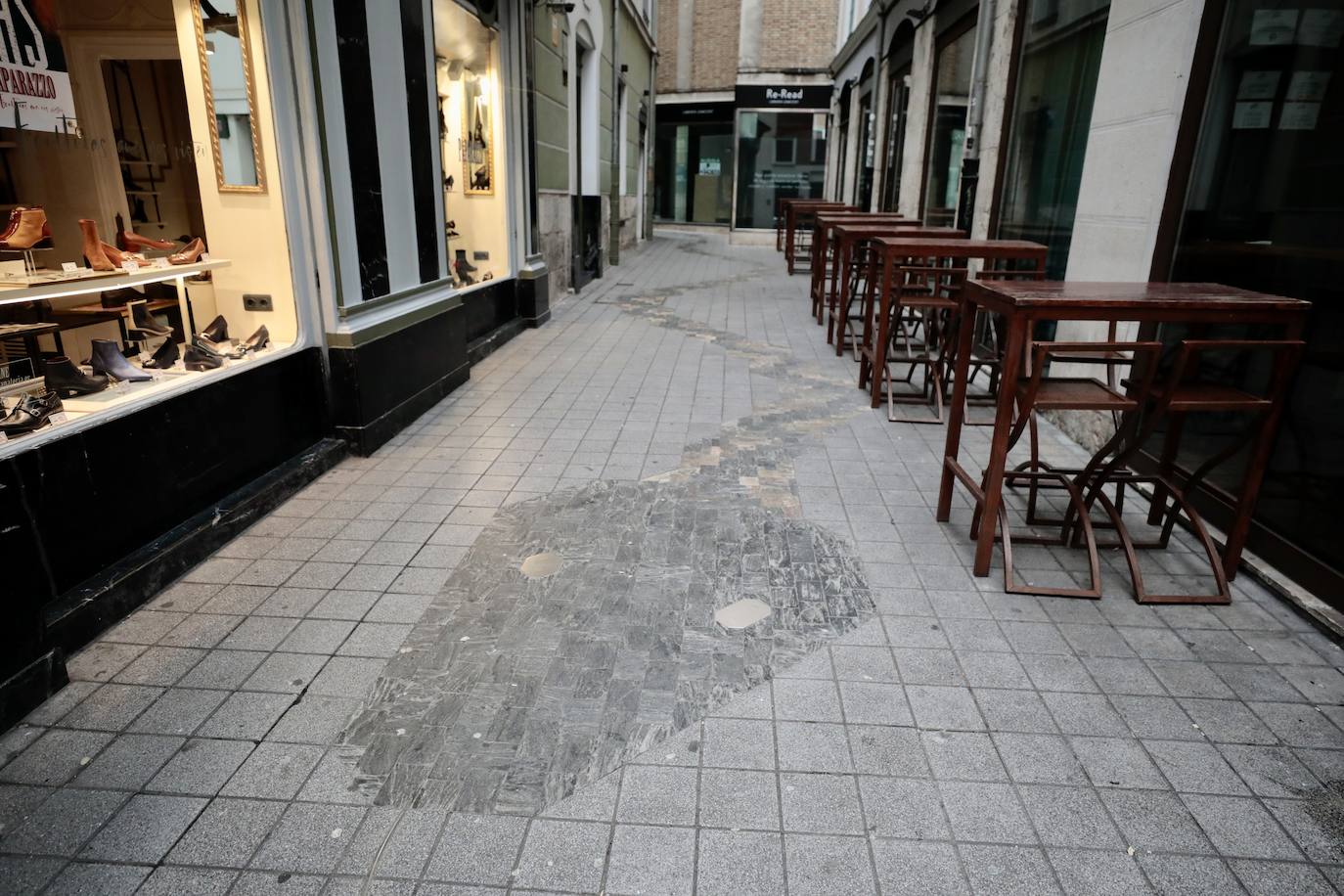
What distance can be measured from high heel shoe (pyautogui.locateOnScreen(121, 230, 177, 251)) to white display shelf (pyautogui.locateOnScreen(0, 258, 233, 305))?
18 cm

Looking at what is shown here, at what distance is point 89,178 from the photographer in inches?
152

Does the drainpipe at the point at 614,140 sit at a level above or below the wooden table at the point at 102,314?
above

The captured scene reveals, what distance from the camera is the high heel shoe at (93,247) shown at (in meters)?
3.85

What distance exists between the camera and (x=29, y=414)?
9.84 feet

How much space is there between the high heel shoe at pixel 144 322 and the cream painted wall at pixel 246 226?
251 mm

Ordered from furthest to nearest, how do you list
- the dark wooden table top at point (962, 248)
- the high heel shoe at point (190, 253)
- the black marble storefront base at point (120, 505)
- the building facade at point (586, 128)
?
the building facade at point (586, 128) → the dark wooden table top at point (962, 248) → the high heel shoe at point (190, 253) → the black marble storefront base at point (120, 505)

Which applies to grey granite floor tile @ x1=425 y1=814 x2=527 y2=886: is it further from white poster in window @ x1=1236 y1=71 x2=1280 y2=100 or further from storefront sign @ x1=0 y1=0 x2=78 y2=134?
white poster in window @ x1=1236 y1=71 x2=1280 y2=100

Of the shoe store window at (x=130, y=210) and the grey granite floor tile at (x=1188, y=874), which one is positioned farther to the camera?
the shoe store window at (x=130, y=210)

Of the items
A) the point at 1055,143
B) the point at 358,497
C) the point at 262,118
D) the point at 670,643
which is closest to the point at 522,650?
the point at 670,643

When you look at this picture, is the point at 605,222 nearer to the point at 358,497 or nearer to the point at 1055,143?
the point at 1055,143

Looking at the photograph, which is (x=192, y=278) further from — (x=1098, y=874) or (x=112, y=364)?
(x=1098, y=874)

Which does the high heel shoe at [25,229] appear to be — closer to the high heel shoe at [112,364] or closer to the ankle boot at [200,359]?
the high heel shoe at [112,364]

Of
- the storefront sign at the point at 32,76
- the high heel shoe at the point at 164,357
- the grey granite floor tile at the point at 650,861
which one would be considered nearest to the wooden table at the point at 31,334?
the high heel shoe at the point at 164,357

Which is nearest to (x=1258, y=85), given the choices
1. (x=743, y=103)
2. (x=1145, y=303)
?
(x=1145, y=303)
